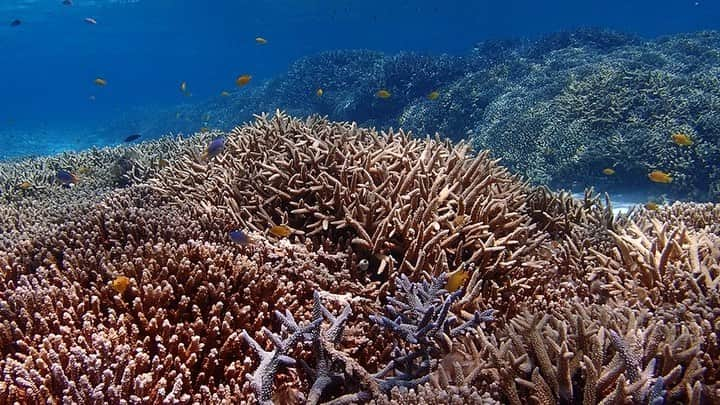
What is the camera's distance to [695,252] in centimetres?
371

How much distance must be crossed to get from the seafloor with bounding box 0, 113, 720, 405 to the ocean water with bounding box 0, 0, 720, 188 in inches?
608

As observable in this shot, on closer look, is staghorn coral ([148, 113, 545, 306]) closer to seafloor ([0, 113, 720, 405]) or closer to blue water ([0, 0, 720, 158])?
seafloor ([0, 113, 720, 405])

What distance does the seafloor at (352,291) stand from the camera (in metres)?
2.38

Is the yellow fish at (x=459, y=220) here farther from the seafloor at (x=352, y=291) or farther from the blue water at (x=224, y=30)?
the blue water at (x=224, y=30)

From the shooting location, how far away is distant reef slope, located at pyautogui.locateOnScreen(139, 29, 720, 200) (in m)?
11.4

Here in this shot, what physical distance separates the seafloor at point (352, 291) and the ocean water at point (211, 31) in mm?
15438

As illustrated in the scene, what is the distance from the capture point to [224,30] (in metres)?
116

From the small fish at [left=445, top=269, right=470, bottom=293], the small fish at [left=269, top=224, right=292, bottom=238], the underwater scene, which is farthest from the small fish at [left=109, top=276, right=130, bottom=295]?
the small fish at [left=445, top=269, right=470, bottom=293]

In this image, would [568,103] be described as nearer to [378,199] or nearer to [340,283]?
[378,199]

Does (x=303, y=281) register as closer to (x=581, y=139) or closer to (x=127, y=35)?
(x=581, y=139)

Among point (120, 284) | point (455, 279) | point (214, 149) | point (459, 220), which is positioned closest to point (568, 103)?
point (459, 220)

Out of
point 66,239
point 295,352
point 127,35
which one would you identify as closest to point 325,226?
point 295,352

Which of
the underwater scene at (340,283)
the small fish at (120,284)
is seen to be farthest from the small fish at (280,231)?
the small fish at (120,284)

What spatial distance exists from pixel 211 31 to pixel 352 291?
13280 centimetres
